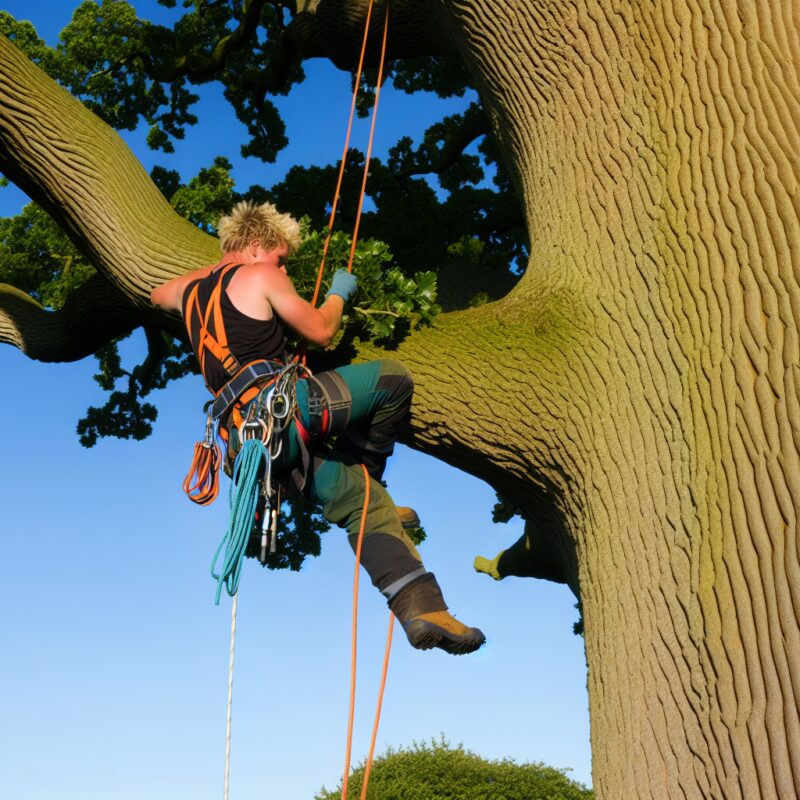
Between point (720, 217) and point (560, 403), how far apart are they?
1164mm

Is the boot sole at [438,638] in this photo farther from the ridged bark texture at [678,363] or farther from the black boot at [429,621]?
the ridged bark texture at [678,363]

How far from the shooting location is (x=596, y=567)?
4453 millimetres

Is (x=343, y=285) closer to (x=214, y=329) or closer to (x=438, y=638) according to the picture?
(x=214, y=329)

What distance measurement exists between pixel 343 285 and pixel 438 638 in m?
1.84

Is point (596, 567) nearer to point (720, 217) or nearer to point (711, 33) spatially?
point (720, 217)

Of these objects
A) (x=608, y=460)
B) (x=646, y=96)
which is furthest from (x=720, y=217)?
(x=608, y=460)

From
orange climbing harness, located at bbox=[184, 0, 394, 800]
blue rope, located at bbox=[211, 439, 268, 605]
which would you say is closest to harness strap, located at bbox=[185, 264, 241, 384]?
orange climbing harness, located at bbox=[184, 0, 394, 800]

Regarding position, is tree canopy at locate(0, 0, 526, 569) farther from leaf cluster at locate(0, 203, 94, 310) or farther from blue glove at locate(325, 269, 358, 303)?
blue glove at locate(325, 269, 358, 303)

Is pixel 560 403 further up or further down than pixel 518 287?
further down

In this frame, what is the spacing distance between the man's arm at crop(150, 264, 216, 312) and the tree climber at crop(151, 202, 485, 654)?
26cm

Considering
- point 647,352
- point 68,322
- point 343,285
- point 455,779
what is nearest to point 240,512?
point 343,285

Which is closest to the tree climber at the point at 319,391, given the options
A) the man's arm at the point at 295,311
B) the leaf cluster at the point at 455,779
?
the man's arm at the point at 295,311

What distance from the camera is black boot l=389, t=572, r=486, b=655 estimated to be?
4125 mm

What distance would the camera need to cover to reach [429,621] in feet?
13.6
